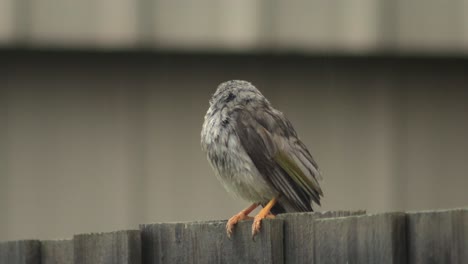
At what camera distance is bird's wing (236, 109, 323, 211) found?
5941 millimetres

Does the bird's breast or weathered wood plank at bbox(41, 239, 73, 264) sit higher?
the bird's breast

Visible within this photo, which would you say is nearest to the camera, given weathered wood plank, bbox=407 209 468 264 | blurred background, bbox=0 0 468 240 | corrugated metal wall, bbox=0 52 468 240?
weathered wood plank, bbox=407 209 468 264

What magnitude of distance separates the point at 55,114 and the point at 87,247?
3.27 m

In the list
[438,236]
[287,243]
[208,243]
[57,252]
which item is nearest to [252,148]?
[57,252]

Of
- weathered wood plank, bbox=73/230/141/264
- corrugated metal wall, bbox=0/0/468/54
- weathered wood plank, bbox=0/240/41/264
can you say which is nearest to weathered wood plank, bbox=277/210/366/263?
weathered wood plank, bbox=73/230/141/264

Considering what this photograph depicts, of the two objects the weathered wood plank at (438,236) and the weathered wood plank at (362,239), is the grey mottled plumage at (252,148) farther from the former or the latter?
the weathered wood plank at (438,236)

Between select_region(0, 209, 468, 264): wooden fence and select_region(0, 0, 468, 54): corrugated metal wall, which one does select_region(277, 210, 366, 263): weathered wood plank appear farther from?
select_region(0, 0, 468, 54): corrugated metal wall

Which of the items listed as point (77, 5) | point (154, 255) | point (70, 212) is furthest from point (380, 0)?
point (154, 255)

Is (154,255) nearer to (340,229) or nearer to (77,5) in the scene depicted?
(340,229)

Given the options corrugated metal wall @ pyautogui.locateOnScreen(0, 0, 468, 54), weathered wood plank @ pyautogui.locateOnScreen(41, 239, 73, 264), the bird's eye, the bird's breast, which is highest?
corrugated metal wall @ pyautogui.locateOnScreen(0, 0, 468, 54)

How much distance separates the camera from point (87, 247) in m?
4.20

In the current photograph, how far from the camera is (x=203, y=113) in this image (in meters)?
7.49

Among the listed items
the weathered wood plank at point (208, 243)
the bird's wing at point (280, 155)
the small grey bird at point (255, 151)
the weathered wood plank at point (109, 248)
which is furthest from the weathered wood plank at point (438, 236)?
the small grey bird at point (255, 151)

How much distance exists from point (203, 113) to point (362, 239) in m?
4.13
